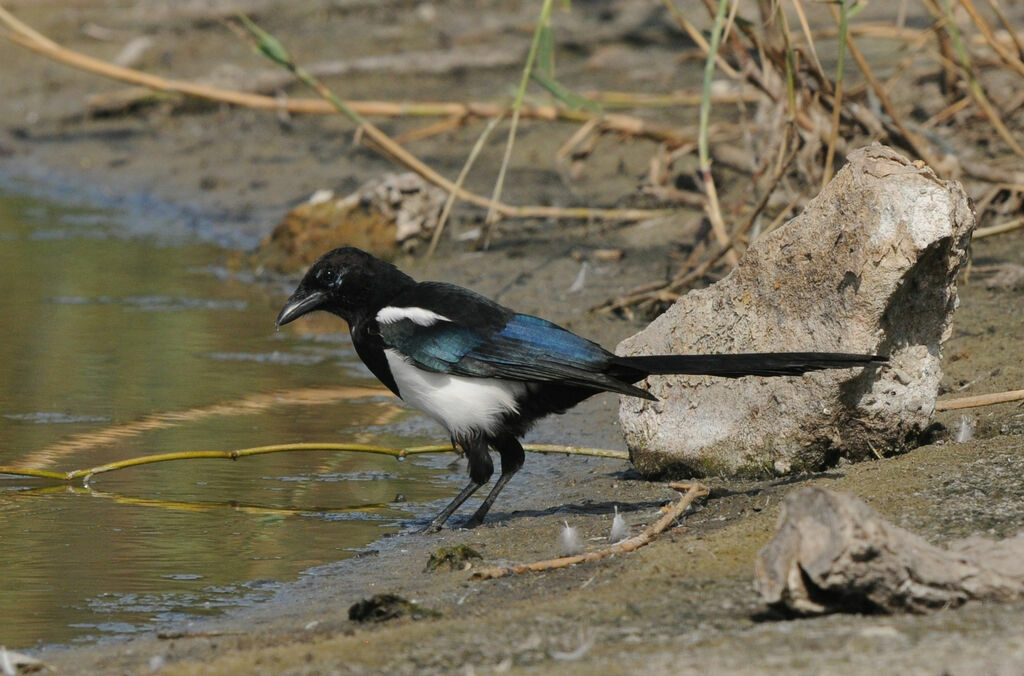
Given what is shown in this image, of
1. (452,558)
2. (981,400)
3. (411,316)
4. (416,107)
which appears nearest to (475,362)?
(411,316)

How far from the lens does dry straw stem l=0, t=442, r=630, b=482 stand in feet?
14.6

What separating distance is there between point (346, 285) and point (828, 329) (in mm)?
1522

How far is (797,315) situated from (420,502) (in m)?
1.35

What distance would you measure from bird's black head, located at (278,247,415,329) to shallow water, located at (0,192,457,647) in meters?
0.59

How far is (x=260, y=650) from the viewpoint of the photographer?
282 centimetres

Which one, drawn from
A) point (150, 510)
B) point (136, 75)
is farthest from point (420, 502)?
point (136, 75)

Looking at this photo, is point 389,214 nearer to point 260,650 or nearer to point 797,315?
point 797,315

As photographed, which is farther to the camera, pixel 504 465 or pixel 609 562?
pixel 504 465

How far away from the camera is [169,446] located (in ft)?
16.3

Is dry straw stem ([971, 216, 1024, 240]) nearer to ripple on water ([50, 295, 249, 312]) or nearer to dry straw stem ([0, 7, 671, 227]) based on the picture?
dry straw stem ([0, 7, 671, 227])

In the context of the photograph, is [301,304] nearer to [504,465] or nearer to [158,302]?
[504,465]

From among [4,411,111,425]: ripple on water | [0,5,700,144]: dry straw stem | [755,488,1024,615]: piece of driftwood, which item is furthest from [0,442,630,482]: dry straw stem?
[0,5,700,144]: dry straw stem

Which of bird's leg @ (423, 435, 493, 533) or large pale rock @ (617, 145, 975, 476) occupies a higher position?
large pale rock @ (617, 145, 975, 476)

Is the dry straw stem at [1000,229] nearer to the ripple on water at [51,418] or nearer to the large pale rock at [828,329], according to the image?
the large pale rock at [828,329]
